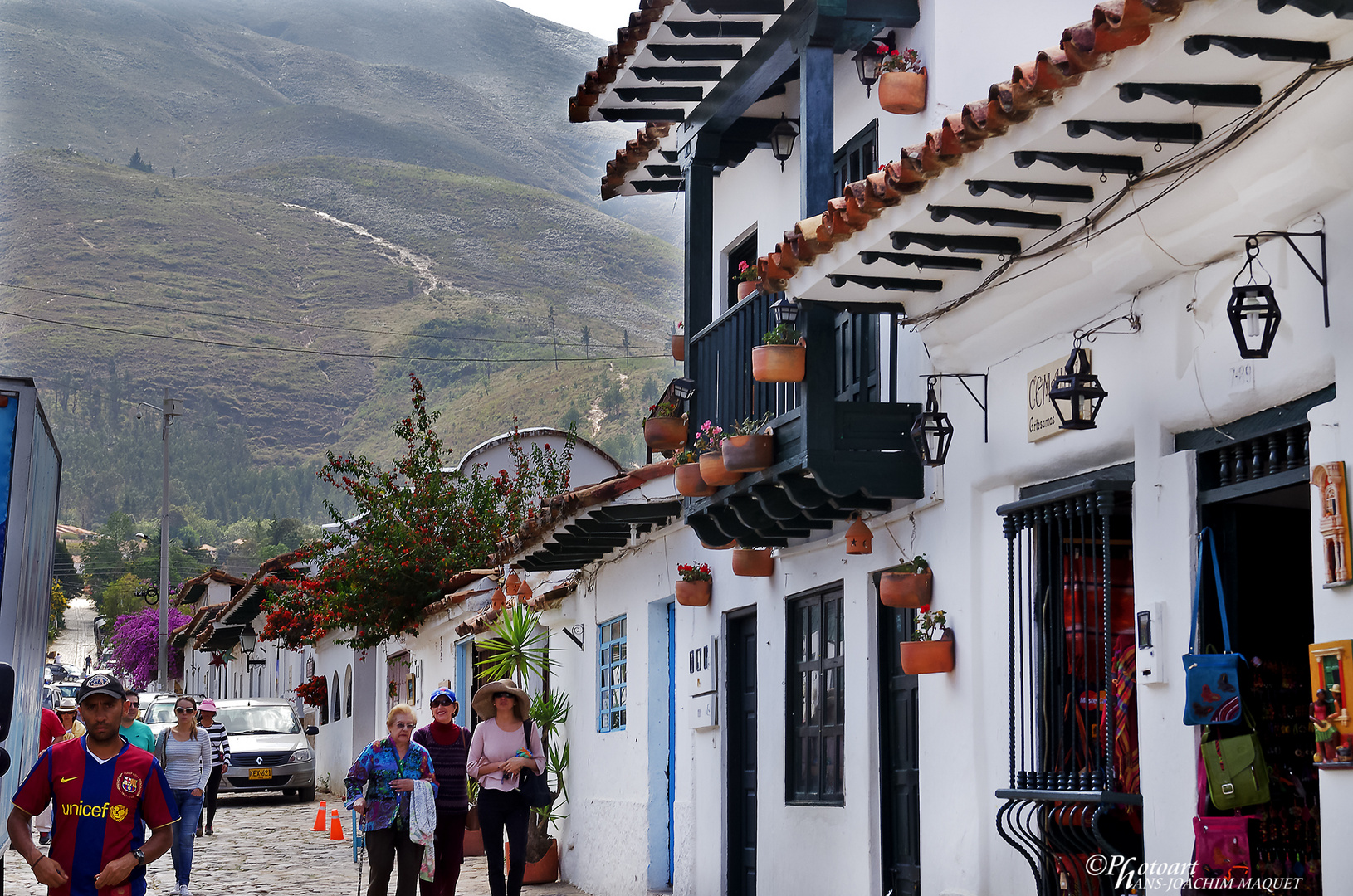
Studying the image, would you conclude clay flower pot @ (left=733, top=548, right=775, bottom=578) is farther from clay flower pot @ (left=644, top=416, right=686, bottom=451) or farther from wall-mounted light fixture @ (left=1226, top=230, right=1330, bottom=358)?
wall-mounted light fixture @ (left=1226, top=230, right=1330, bottom=358)

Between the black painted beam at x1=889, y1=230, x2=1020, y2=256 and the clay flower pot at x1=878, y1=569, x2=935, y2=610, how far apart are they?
6.94 feet

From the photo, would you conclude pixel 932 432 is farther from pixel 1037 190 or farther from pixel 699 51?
pixel 699 51

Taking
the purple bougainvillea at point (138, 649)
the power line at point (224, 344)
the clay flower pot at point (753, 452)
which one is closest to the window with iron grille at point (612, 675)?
the clay flower pot at point (753, 452)

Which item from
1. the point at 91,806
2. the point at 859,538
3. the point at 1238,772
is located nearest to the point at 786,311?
the point at 859,538

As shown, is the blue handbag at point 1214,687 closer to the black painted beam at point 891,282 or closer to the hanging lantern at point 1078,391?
the hanging lantern at point 1078,391

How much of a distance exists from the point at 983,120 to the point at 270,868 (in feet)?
41.1

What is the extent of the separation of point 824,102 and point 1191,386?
3813mm

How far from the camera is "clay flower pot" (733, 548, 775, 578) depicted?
11.3 meters

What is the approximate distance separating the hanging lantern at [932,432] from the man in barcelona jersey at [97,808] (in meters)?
4.15

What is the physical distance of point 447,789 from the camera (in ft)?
35.8

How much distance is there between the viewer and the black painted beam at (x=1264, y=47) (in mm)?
5082

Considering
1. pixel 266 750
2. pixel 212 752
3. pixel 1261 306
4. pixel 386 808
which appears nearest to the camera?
pixel 1261 306

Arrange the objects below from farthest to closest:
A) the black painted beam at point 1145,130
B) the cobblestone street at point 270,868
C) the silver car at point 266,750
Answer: the silver car at point 266,750, the cobblestone street at point 270,868, the black painted beam at point 1145,130

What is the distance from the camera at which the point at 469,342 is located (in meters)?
137
